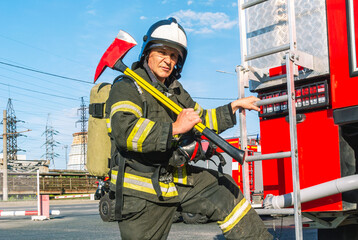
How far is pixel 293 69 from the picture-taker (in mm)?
3432

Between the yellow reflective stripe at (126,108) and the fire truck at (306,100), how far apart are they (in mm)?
1104

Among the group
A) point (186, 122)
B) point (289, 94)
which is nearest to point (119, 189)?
point (186, 122)

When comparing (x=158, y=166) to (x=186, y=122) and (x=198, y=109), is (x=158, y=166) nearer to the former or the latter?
(x=186, y=122)

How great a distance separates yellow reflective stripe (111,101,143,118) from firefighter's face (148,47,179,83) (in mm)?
489

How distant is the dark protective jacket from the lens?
9.14 ft

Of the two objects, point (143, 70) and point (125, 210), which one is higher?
point (143, 70)

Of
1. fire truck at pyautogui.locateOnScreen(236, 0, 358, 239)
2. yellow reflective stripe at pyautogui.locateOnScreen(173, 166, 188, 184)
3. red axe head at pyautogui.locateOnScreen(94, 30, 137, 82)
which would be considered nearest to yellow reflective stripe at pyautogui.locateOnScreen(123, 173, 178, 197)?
yellow reflective stripe at pyautogui.locateOnScreen(173, 166, 188, 184)

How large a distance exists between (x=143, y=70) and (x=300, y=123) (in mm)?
1311

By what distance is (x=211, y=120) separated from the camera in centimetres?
360

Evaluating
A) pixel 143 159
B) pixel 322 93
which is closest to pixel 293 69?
pixel 322 93

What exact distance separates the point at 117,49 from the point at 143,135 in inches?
38.1

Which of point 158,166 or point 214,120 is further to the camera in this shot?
point 214,120

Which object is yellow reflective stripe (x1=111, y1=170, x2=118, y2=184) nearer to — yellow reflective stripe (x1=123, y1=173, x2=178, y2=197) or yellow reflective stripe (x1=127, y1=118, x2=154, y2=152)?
yellow reflective stripe (x1=123, y1=173, x2=178, y2=197)

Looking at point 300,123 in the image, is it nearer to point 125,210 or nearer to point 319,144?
point 319,144
